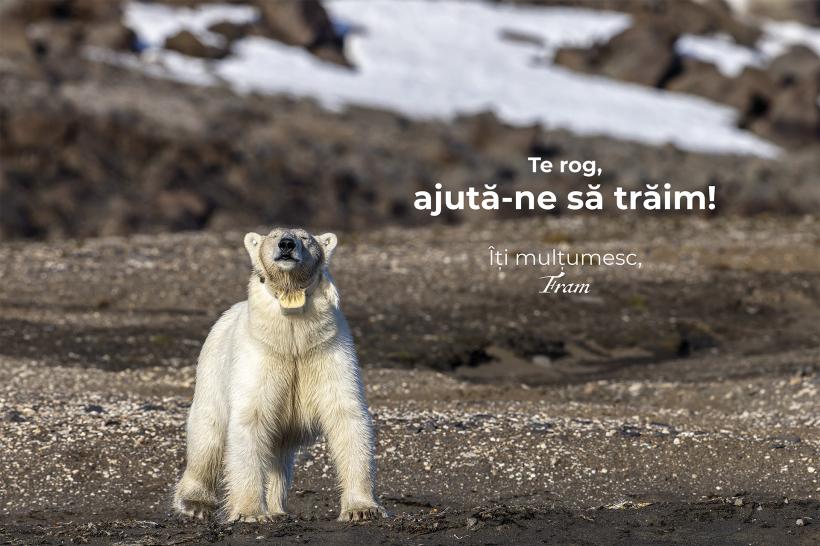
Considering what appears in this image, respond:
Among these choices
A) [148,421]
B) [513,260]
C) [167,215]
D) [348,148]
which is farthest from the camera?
[348,148]

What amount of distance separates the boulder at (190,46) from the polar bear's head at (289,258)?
1121 inches

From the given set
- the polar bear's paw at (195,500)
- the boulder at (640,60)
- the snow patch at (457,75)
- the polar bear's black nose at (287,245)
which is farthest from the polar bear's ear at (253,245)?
the boulder at (640,60)

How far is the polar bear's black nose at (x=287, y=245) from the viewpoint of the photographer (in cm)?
822

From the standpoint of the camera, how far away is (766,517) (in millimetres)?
9375

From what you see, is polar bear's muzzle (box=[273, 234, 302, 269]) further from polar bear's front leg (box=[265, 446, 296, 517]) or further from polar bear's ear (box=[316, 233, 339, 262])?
polar bear's front leg (box=[265, 446, 296, 517])

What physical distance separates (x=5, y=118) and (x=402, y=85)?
38.4 ft

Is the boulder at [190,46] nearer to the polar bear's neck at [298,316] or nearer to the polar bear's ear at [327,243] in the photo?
the polar bear's ear at [327,243]

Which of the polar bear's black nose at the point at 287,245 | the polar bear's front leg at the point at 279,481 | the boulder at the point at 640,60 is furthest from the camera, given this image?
the boulder at the point at 640,60

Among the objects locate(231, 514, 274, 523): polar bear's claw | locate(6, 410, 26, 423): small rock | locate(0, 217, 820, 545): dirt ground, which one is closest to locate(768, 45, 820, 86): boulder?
locate(0, 217, 820, 545): dirt ground

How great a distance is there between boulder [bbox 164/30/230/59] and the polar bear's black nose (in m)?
28.9

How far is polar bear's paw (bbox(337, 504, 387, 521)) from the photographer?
28.7 ft

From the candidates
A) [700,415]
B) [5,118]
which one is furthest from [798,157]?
[700,415]

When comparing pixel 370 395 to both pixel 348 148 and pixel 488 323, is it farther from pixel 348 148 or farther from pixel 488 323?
pixel 348 148

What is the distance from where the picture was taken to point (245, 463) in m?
8.85
